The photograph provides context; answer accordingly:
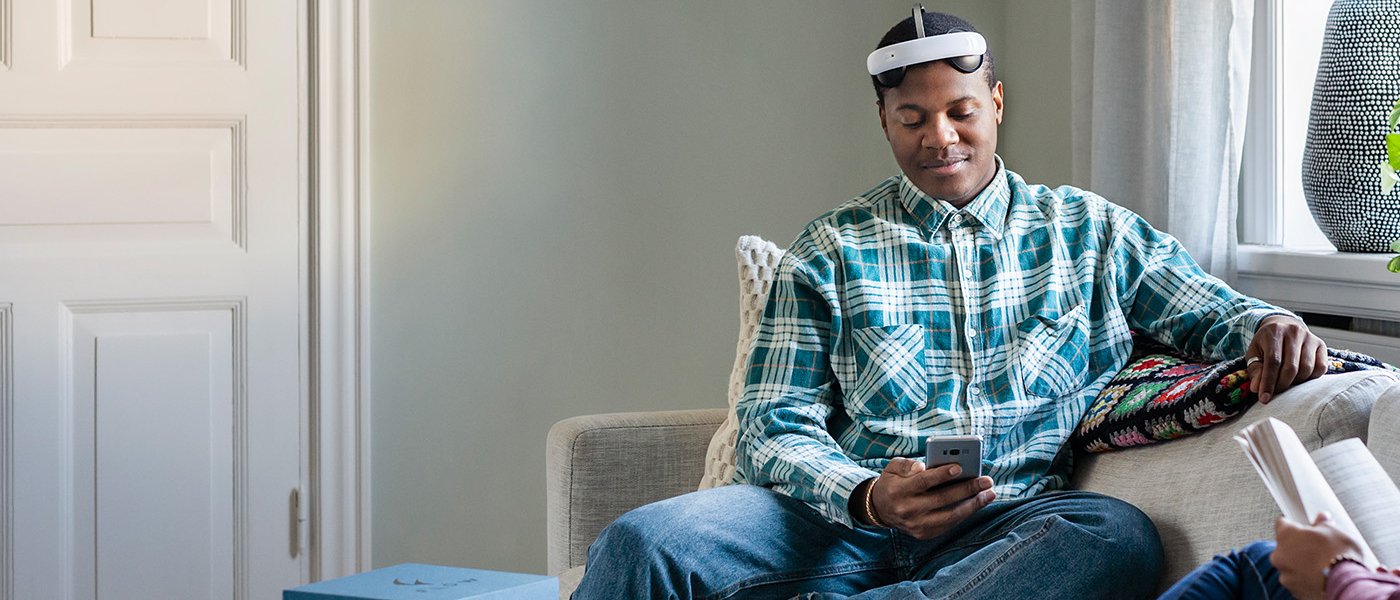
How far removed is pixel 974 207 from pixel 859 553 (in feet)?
1.56

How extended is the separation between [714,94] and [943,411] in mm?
1256

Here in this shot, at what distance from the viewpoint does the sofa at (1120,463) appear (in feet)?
4.30

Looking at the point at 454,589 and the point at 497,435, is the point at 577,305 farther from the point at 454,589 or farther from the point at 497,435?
the point at 454,589

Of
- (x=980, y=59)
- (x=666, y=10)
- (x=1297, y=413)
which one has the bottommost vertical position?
(x=1297, y=413)

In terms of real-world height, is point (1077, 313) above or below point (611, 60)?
below

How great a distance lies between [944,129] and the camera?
67.2 inches

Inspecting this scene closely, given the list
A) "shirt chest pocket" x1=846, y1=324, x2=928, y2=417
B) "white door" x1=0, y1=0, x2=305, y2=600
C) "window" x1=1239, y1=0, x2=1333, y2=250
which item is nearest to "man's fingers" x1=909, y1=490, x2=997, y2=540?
"shirt chest pocket" x1=846, y1=324, x2=928, y2=417

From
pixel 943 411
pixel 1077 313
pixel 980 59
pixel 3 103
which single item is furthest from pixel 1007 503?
pixel 3 103

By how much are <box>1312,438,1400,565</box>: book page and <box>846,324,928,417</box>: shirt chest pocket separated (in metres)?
0.52

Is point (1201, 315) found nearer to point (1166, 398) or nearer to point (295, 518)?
point (1166, 398)

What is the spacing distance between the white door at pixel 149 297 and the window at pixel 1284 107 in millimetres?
1725

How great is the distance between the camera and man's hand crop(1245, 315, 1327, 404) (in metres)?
1.39

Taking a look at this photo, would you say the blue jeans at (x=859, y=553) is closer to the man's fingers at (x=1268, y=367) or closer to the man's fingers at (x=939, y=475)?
the man's fingers at (x=939, y=475)

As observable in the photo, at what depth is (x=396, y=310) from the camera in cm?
258
